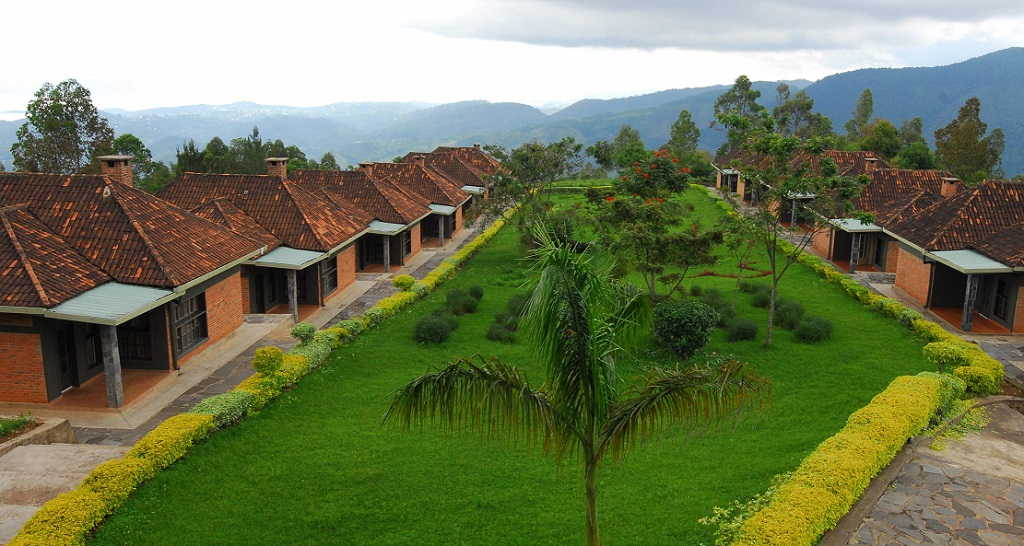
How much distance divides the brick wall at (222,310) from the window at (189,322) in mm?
113

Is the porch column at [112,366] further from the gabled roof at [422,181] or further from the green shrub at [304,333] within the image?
the gabled roof at [422,181]

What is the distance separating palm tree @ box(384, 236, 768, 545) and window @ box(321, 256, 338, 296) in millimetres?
16280

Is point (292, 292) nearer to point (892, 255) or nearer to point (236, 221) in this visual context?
point (236, 221)

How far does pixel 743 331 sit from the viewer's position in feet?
59.6

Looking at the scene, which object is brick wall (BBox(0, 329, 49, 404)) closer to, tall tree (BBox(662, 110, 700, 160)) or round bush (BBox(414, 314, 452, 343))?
round bush (BBox(414, 314, 452, 343))

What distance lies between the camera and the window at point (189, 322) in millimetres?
15688

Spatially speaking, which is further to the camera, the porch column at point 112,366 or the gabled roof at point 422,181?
the gabled roof at point 422,181

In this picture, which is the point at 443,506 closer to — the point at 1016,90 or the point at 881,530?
the point at 881,530

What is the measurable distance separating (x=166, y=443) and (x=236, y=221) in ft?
36.2

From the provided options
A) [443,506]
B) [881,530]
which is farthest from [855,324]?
[443,506]

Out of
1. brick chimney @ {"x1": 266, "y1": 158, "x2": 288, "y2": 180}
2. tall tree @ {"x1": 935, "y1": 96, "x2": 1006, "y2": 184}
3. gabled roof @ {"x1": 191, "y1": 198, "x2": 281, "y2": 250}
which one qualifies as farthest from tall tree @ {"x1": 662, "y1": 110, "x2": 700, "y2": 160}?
gabled roof @ {"x1": 191, "y1": 198, "x2": 281, "y2": 250}

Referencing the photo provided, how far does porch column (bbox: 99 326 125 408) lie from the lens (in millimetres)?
13109

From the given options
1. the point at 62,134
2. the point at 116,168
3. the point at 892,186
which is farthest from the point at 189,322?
the point at 62,134

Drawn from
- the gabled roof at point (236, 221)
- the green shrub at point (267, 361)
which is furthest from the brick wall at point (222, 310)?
the green shrub at point (267, 361)
